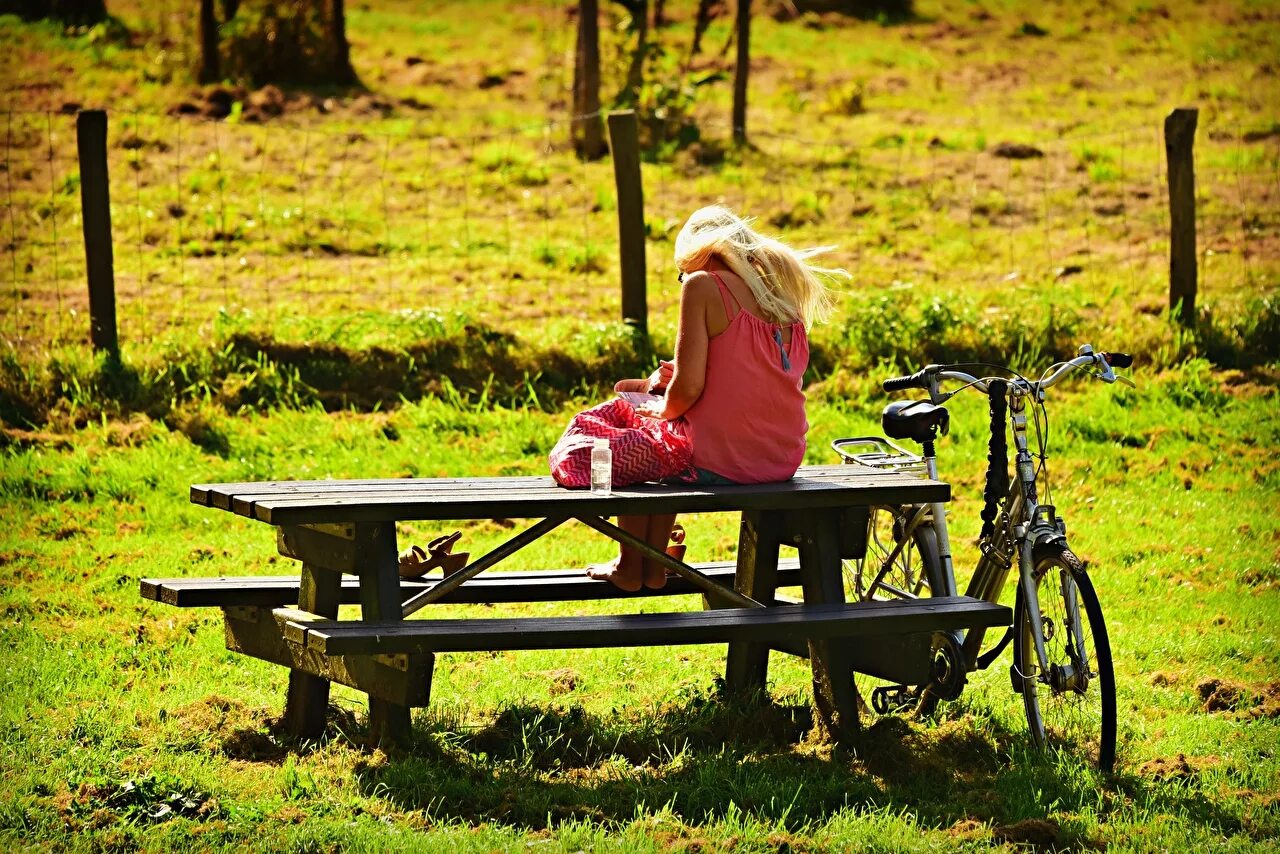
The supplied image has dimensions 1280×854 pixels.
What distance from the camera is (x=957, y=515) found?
29.2 ft

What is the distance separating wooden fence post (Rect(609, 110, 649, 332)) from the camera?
11055mm

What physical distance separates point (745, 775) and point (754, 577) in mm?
852

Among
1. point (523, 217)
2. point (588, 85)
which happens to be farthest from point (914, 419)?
point (588, 85)

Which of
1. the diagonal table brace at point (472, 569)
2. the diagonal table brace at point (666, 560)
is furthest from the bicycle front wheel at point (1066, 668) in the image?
the diagonal table brace at point (472, 569)

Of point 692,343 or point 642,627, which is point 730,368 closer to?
point 692,343

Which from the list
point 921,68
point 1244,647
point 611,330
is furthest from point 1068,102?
point 1244,647

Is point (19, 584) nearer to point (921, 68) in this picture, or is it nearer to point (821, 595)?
point (821, 595)

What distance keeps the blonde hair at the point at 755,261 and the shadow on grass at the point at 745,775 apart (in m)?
1.46

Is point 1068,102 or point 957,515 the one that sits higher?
point 1068,102

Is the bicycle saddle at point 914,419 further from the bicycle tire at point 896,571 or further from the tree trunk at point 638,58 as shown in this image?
the tree trunk at point 638,58

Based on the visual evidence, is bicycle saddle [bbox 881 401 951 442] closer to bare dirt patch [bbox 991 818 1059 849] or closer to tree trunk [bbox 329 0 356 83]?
bare dirt patch [bbox 991 818 1059 849]

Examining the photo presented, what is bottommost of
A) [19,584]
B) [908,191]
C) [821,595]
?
[19,584]

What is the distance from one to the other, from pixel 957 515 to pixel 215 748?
4.75 metres

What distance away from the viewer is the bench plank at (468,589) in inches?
221
